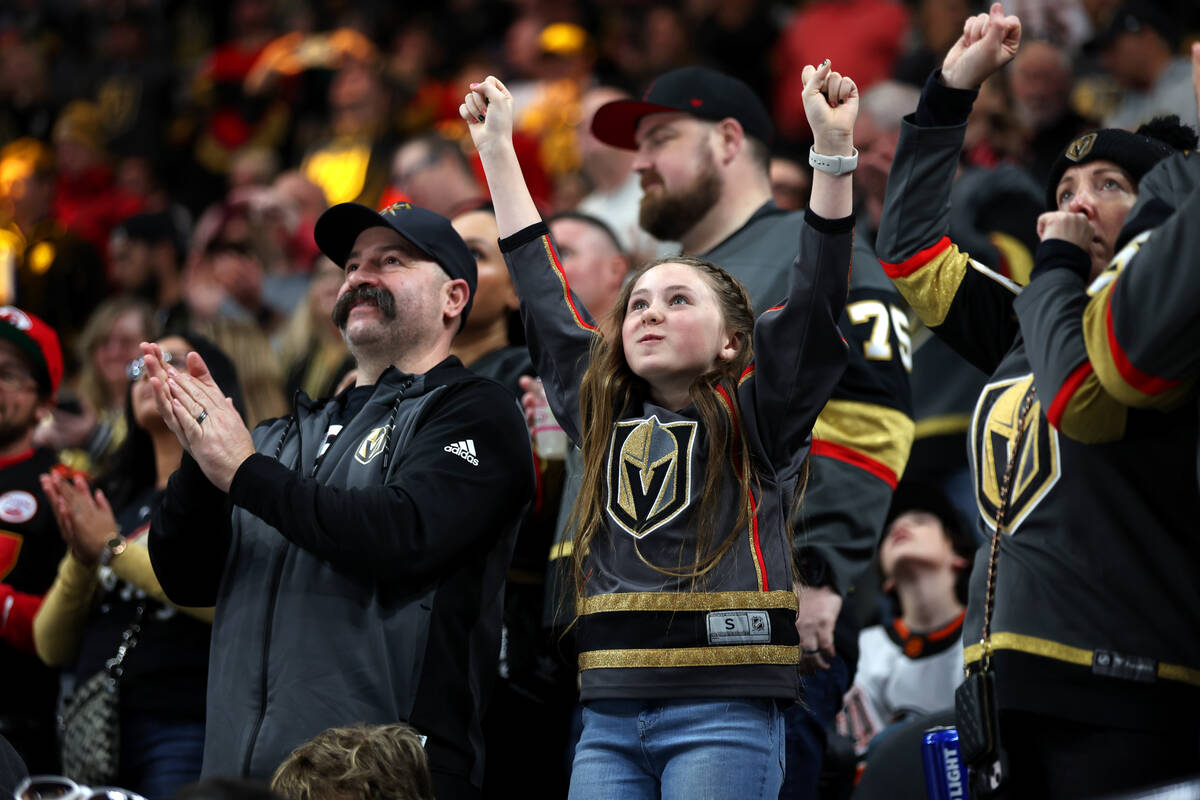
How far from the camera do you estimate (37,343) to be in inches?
202

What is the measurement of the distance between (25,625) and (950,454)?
11.0 ft

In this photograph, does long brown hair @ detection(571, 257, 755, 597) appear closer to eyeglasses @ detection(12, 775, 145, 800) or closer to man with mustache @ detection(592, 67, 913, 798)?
man with mustache @ detection(592, 67, 913, 798)

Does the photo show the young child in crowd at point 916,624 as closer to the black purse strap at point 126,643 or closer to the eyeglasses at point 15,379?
the black purse strap at point 126,643

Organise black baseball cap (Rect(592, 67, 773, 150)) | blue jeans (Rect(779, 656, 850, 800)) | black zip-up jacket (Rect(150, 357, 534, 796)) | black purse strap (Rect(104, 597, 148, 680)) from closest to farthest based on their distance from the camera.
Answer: black zip-up jacket (Rect(150, 357, 534, 796)) → blue jeans (Rect(779, 656, 850, 800)) → black purse strap (Rect(104, 597, 148, 680)) → black baseball cap (Rect(592, 67, 773, 150))

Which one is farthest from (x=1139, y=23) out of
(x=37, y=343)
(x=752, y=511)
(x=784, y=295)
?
(x=37, y=343)

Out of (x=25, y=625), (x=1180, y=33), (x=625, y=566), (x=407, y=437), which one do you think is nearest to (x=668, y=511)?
(x=625, y=566)

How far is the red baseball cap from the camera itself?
16.8 ft

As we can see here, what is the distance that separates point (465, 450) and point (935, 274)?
1.19 metres

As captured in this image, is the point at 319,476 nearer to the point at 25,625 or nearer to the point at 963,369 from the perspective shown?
the point at 25,625

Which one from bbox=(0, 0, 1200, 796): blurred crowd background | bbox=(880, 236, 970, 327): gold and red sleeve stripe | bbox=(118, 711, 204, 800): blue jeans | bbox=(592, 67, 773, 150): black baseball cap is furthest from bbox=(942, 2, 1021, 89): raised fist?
bbox=(118, 711, 204, 800): blue jeans

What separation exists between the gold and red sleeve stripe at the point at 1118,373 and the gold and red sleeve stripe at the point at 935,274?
0.72 meters

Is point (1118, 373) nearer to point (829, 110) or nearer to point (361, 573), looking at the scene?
point (829, 110)

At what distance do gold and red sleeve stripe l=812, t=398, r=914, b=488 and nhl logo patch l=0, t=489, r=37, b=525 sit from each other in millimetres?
2668

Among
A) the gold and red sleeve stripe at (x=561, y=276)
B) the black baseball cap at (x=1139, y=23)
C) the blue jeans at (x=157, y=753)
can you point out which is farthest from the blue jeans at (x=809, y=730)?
the black baseball cap at (x=1139, y=23)
